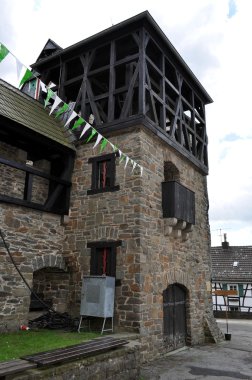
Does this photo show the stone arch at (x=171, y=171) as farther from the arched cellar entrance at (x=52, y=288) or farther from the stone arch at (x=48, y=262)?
the arched cellar entrance at (x=52, y=288)

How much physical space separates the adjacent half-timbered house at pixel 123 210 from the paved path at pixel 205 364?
0.43 meters

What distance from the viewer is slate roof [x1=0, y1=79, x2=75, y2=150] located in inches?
309

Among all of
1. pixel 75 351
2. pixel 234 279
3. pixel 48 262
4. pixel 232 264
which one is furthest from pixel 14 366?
pixel 232 264

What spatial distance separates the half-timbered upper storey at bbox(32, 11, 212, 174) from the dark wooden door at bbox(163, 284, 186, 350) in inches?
163

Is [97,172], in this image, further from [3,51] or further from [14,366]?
[14,366]

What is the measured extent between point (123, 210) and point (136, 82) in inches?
145

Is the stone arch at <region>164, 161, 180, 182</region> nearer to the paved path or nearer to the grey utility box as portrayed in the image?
the grey utility box

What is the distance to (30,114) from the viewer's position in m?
8.75

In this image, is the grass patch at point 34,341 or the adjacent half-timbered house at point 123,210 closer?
the grass patch at point 34,341

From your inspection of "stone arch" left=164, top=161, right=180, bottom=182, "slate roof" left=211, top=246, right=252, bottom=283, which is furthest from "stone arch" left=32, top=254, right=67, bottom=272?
"slate roof" left=211, top=246, right=252, bottom=283

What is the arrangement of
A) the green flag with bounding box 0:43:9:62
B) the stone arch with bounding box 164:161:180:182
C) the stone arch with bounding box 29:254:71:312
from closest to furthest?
the green flag with bounding box 0:43:9:62 → the stone arch with bounding box 29:254:71:312 → the stone arch with bounding box 164:161:180:182

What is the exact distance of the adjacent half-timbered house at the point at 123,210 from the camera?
751cm

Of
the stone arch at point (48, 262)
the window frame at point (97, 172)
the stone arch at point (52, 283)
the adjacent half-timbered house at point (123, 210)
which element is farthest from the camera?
the window frame at point (97, 172)

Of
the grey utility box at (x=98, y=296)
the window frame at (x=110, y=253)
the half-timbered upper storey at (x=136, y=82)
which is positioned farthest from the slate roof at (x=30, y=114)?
the grey utility box at (x=98, y=296)
